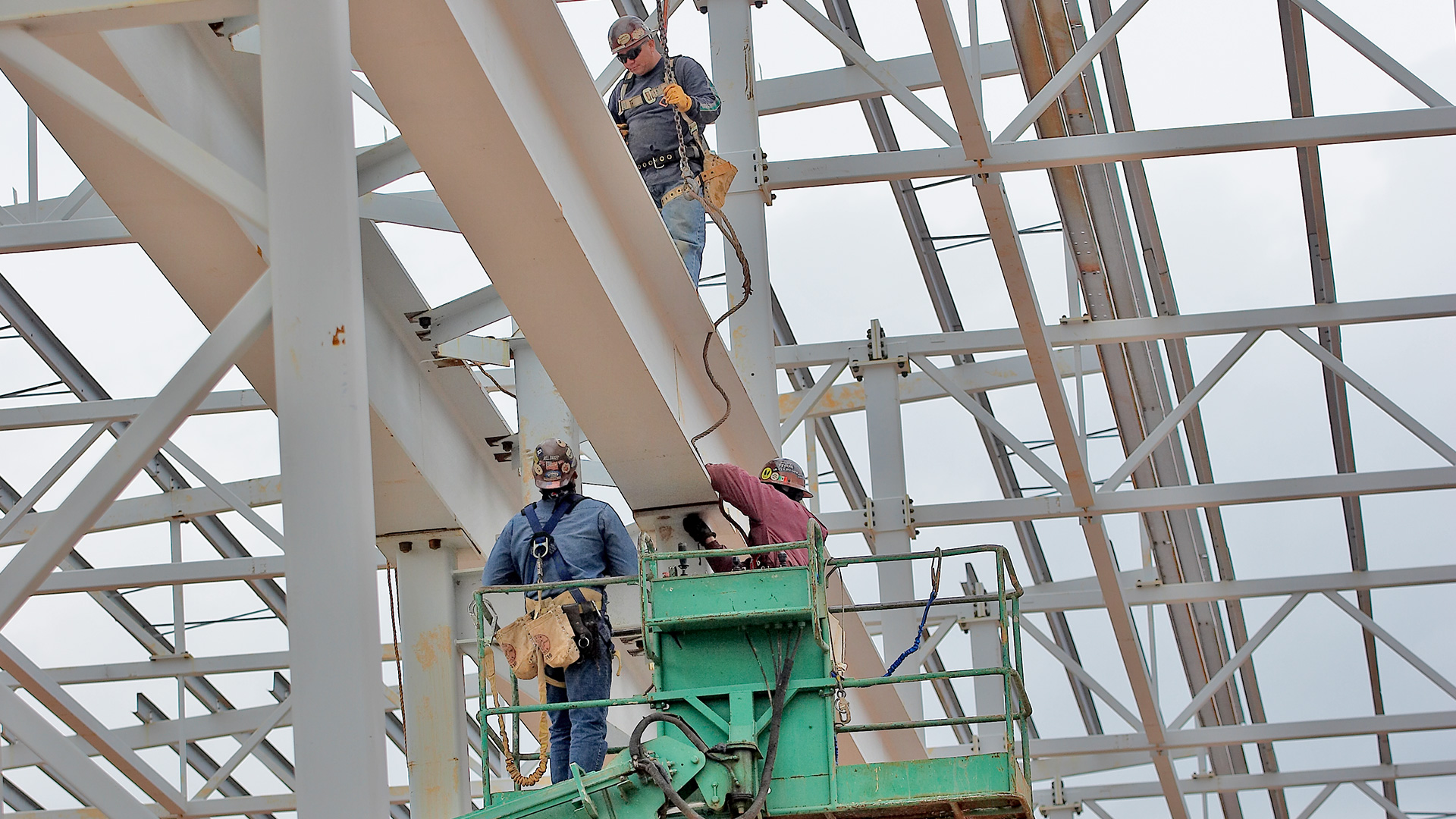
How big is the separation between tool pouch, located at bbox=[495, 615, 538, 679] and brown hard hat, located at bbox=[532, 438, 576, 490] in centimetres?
62

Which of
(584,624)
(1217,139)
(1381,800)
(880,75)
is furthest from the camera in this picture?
(1381,800)

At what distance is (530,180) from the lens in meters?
7.63

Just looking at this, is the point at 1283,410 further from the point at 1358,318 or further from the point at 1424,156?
the point at 1358,318

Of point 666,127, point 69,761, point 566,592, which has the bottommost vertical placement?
point 69,761

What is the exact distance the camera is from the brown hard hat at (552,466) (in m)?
8.62

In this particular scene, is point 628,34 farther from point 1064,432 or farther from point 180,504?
point 180,504

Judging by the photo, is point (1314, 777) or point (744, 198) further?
point (1314, 777)

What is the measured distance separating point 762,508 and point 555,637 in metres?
1.52

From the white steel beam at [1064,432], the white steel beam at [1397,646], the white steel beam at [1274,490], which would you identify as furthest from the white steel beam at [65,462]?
the white steel beam at [1397,646]

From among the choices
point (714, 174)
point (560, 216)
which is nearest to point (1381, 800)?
point (714, 174)

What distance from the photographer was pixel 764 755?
A: 7.65 meters

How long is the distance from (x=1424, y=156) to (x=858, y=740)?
9506mm

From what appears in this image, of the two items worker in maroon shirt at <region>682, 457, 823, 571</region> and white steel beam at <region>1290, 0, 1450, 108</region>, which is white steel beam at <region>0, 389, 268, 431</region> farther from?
white steel beam at <region>1290, 0, 1450, 108</region>

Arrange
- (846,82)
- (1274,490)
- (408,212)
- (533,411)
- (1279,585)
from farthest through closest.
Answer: (1279,585)
(846,82)
(1274,490)
(408,212)
(533,411)
